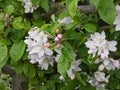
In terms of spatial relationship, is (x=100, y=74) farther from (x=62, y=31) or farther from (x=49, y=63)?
(x=62, y=31)

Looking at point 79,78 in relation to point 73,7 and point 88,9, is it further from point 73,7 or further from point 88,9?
point 73,7

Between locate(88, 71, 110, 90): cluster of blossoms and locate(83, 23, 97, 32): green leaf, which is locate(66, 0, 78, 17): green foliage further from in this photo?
locate(88, 71, 110, 90): cluster of blossoms

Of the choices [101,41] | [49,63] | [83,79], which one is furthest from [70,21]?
[83,79]

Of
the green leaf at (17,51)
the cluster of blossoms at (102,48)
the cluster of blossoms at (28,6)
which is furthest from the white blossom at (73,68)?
the cluster of blossoms at (28,6)

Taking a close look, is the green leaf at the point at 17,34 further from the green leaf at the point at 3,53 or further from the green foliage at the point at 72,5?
the green foliage at the point at 72,5

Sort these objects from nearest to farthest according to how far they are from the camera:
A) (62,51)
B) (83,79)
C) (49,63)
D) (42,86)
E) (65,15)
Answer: (62,51), (65,15), (49,63), (83,79), (42,86)

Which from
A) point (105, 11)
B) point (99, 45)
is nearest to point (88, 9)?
point (99, 45)
